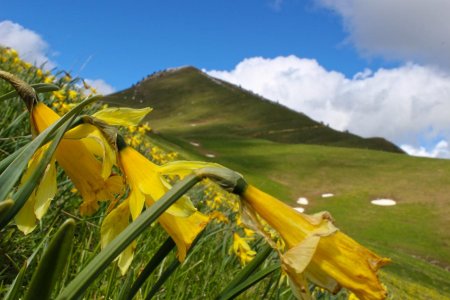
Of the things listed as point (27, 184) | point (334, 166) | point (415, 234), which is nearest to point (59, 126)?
point (27, 184)

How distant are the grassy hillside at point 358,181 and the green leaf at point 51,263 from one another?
8193 millimetres

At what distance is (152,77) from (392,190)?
181 feet

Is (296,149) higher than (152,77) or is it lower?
lower

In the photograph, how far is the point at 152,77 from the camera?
76375 mm

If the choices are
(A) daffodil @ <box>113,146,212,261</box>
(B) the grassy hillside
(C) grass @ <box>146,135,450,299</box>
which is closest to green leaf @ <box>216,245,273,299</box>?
(A) daffodil @ <box>113,146,212,261</box>

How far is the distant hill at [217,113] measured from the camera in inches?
2080

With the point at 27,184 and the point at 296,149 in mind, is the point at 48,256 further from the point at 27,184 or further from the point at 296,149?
the point at 296,149

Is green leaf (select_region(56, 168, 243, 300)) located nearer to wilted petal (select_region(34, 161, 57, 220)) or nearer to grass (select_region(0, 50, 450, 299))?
wilted petal (select_region(34, 161, 57, 220))

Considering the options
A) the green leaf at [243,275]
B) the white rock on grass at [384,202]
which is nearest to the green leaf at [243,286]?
the green leaf at [243,275]

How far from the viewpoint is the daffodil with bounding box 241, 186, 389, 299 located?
0.53 m

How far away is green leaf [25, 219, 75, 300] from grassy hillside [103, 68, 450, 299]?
8193mm

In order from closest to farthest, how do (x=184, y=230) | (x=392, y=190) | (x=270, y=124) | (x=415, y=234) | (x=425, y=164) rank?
(x=184, y=230) < (x=415, y=234) < (x=392, y=190) < (x=425, y=164) < (x=270, y=124)

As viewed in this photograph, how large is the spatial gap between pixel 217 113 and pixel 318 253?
61261 millimetres

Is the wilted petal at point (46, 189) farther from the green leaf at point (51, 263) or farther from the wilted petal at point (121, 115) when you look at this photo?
the green leaf at point (51, 263)
